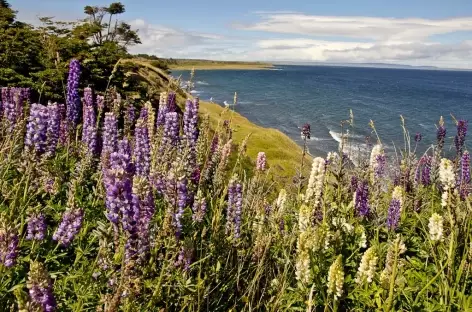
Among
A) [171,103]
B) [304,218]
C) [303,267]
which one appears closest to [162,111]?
[171,103]

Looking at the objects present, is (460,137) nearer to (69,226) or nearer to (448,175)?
(448,175)

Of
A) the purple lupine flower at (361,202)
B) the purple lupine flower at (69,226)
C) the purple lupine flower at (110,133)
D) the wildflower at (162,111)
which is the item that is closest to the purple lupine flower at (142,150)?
the purple lupine flower at (110,133)

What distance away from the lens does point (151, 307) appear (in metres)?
3.01

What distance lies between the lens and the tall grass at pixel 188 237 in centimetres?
268

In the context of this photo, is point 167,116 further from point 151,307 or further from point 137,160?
point 151,307

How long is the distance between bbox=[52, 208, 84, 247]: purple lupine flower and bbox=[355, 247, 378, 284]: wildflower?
2.42 meters

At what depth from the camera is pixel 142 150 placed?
16.0ft

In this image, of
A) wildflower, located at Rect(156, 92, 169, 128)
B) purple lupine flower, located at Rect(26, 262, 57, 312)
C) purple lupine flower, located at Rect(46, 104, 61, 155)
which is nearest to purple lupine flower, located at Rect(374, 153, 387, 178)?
wildflower, located at Rect(156, 92, 169, 128)

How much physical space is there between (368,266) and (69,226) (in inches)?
101

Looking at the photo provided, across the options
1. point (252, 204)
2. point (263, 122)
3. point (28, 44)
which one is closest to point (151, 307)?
point (252, 204)

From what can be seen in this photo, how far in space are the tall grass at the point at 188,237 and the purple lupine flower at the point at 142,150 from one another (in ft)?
0.05

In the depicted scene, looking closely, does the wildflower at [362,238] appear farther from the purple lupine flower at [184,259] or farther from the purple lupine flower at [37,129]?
the purple lupine flower at [37,129]

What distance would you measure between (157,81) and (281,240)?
2554cm

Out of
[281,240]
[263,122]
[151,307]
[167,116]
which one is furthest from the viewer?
[263,122]
